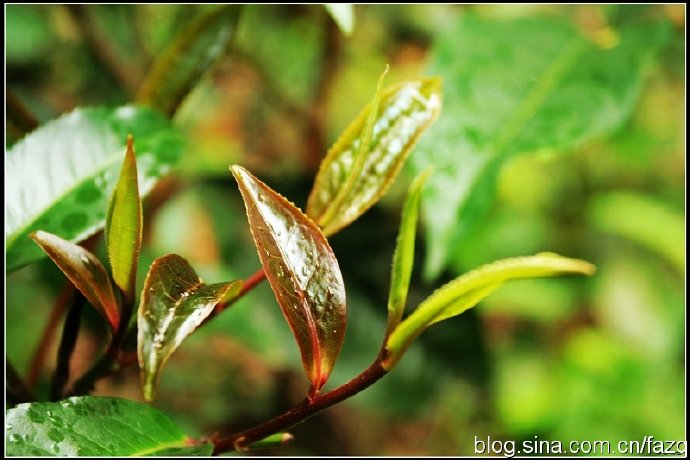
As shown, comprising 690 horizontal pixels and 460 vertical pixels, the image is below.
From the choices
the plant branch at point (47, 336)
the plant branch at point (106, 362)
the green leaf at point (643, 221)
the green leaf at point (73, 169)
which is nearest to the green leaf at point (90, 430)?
the plant branch at point (106, 362)

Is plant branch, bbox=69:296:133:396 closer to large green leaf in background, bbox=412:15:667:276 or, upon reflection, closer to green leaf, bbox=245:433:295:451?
green leaf, bbox=245:433:295:451

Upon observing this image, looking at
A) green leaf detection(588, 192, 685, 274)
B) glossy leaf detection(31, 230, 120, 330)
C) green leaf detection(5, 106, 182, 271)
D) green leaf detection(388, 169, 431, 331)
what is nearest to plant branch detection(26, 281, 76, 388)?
green leaf detection(5, 106, 182, 271)

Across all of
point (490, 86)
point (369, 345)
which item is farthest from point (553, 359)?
point (490, 86)

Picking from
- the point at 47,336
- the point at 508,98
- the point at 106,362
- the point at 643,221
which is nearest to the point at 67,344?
the point at 106,362

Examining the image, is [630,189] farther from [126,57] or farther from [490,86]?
[126,57]

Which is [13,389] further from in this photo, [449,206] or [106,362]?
[449,206]

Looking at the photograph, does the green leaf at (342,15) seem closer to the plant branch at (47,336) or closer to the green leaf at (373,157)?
the green leaf at (373,157)
